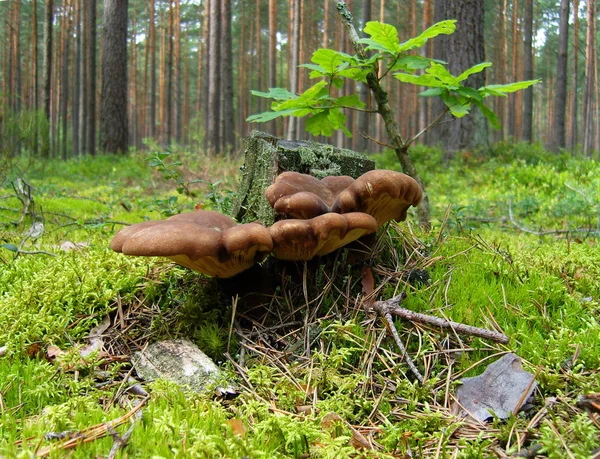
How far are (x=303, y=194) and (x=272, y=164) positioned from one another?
62 cm

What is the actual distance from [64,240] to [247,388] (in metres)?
2.77

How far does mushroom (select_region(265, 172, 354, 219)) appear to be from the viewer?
196 centimetres

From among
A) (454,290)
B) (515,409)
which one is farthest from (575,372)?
(454,290)

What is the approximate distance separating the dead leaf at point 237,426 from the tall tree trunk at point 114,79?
13.3 metres

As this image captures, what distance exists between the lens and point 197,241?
1.68m

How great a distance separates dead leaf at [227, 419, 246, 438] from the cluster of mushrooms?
63cm

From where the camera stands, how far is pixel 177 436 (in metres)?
1.30

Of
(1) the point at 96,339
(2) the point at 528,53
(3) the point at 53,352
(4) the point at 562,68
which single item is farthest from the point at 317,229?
(2) the point at 528,53

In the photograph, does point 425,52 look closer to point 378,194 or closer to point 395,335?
point 378,194

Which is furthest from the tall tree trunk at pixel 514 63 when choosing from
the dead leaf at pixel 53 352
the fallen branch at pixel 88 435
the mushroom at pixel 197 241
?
the fallen branch at pixel 88 435

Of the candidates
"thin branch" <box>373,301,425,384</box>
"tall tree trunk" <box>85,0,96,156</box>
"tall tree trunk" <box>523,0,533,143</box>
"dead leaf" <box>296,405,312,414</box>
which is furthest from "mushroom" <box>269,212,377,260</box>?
"tall tree trunk" <box>523,0,533,143</box>

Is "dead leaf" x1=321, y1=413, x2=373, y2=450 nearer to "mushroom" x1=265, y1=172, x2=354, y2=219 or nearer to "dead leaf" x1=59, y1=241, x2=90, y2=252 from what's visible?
"mushroom" x1=265, y1=172, x2=354, y2=219

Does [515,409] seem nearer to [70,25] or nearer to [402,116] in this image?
[70,25]

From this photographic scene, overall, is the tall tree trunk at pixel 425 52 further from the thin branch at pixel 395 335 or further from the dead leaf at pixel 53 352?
the dead leaf at pixel 53 352
